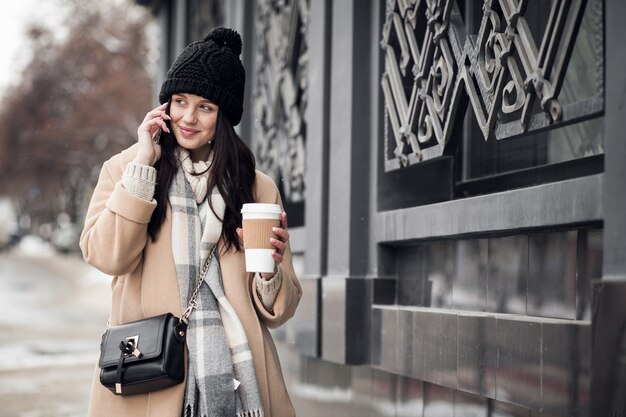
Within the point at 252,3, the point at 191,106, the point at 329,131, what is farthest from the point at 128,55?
the point at 191,106

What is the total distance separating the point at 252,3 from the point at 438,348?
172 inches

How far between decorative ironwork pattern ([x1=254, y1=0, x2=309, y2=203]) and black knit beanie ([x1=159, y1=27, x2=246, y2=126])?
9.46ft

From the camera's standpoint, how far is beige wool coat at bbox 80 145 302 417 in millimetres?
2947

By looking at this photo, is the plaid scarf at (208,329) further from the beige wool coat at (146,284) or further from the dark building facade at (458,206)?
the dark building facade at (458,206)

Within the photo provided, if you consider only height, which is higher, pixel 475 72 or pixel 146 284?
pixel 475 72

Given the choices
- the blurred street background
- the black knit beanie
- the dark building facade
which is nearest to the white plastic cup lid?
the black knit beanie

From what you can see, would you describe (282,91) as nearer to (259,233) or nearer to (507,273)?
(507,273)

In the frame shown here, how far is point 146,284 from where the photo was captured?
3.07 meters

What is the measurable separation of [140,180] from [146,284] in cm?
36

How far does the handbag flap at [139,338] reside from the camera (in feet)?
9.67

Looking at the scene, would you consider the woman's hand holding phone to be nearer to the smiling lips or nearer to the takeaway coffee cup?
the smiling lips

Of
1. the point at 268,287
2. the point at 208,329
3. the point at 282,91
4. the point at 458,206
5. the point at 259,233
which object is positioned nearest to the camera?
the point at 259,233

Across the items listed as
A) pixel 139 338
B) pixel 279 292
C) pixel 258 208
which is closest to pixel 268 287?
pixel 279 292

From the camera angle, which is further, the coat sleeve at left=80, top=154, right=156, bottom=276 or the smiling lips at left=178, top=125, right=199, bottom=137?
the smiling lips at left=178, top=125, right=199, bottom=137
